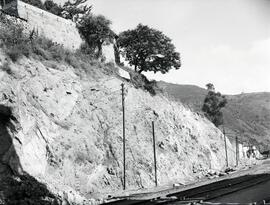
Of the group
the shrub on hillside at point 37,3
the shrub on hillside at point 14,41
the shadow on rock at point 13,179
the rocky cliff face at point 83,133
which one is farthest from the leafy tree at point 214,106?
the shadow on rock at point 13,179

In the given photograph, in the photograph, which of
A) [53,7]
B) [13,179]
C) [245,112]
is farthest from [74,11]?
[245,112]

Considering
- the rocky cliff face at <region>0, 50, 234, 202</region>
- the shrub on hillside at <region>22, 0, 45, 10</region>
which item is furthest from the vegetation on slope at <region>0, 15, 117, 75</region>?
the shrub on hillside at <region>22, 0, 45, 10</region>

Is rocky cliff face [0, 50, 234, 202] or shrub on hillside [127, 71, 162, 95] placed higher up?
shrub on hillside [127, 71, 162, 95]

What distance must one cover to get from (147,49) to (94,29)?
9699 millimetres

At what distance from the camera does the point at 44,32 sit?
39.8 meters

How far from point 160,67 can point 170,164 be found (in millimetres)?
17431

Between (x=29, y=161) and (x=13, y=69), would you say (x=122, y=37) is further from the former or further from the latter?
(x=29, y=161)

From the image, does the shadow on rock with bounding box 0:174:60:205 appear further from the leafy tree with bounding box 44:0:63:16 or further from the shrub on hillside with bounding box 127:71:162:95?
the leafy tree with bounding box 44:0:63:16

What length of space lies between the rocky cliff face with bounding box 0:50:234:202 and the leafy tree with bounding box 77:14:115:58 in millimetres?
5253

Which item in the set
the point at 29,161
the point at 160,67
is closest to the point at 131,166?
the point at 29,161

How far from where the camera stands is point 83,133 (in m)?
32.1

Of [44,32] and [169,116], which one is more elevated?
[44,32]

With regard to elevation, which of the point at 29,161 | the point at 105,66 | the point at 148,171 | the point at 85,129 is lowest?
the point at 148,171

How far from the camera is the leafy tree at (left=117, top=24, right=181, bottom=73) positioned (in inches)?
2074
